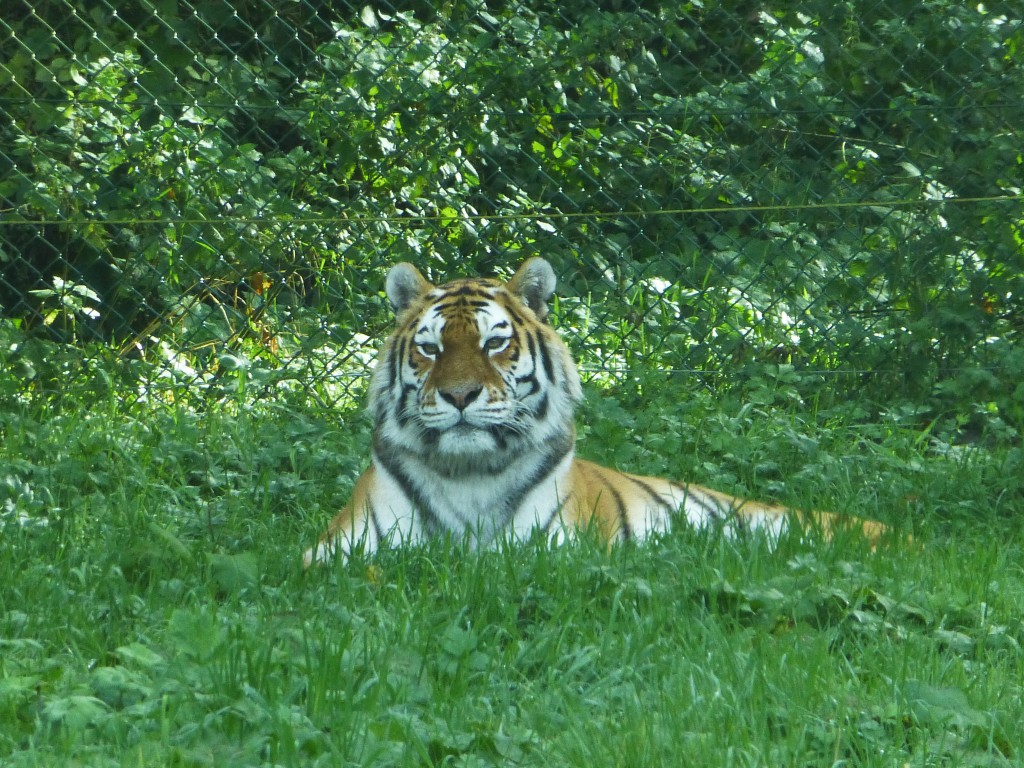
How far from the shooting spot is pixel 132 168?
5.87 m

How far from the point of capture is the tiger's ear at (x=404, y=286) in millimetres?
4285

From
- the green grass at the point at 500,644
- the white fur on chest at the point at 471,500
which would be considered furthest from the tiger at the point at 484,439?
the green grass at the point at 500,644

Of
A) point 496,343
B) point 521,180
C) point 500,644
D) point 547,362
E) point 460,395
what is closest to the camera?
point 500,644

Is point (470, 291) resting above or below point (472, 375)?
above

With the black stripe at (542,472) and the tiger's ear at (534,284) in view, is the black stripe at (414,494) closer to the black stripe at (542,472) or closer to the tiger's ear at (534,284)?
the black stripe at (542,472)

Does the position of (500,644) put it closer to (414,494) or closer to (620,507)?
(414,494)

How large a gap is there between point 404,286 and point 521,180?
205 centimetres

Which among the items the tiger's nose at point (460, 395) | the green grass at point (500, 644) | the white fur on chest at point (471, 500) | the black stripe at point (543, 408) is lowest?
the green grass at point (500, 644)

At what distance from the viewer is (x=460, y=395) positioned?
12.8ft

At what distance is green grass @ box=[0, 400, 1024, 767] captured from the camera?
2332mm

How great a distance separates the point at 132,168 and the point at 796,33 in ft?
9.42

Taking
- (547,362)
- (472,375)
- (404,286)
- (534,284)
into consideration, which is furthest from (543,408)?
(404,286)

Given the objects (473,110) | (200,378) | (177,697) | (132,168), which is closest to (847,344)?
(473,110)

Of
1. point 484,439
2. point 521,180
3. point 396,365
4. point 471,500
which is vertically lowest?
point 471,500
